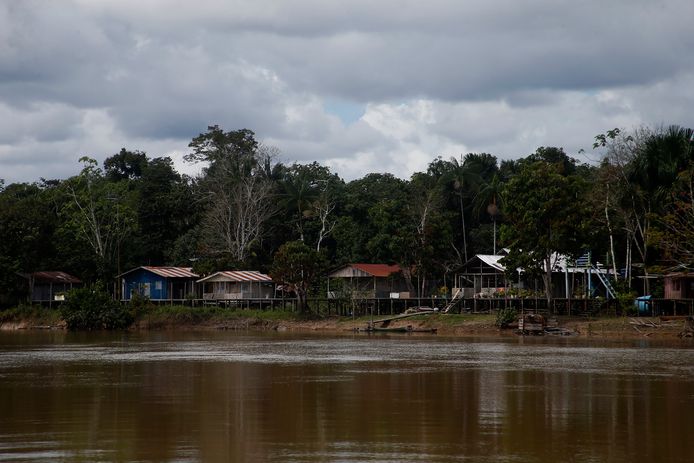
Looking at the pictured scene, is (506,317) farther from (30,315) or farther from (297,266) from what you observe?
(30,315)

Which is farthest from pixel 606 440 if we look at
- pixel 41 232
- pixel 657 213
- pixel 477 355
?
pixel 41 232

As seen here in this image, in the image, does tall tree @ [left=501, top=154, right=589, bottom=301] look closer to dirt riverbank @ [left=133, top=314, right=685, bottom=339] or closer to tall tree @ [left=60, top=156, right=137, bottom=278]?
dirt riverbank @ [left=133, top=314, right=685, bottom=339]

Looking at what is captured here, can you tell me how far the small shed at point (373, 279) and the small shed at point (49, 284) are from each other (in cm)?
2526

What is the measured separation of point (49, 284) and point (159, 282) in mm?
10744

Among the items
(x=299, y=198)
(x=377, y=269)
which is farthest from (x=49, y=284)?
(x=377, y=269)

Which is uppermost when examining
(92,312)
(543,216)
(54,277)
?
(543,216)

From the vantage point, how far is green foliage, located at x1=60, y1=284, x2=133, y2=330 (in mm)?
71375

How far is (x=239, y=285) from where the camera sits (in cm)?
8019

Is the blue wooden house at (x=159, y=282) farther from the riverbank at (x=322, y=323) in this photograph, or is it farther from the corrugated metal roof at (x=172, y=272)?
the riverbank at (x=322, y=323)

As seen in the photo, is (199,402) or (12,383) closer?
(199,402)

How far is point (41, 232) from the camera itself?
266 feet

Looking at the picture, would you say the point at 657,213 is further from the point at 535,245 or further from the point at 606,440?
the point at 606,440

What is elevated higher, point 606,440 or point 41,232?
point 41,232

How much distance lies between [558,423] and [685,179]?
3529 cm
